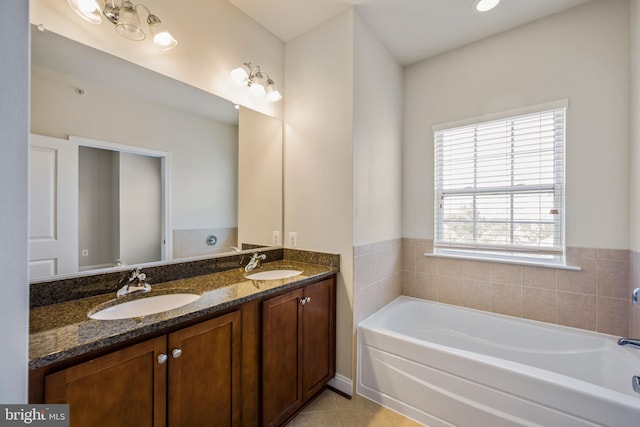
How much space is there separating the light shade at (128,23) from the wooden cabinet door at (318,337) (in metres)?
1.72

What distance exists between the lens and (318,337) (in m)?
1.85

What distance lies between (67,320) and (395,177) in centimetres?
241

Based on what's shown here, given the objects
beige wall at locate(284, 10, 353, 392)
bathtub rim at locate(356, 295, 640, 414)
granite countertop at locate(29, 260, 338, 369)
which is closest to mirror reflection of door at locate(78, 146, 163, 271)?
granite countertop at locate(29, 260, 338, 369)

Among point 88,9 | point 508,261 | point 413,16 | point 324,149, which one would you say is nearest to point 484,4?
point 413,16

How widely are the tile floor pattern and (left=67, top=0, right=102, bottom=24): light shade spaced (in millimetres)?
2455

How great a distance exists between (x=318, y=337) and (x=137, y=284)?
1.18 meters

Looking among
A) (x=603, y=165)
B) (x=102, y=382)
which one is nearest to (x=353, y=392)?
(x=102, y=382)

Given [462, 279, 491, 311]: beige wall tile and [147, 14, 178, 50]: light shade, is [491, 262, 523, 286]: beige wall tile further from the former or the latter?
[147, 14, 178, 50]: light shade

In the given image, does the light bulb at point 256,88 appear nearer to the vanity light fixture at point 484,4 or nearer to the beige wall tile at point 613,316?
the vanity light fixture at point 484,4

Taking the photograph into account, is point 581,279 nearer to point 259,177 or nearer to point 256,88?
point 259,177

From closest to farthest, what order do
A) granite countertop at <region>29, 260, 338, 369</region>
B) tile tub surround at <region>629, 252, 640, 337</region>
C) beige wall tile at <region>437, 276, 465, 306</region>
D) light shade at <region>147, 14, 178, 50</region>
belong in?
granite countertop at <region>29, 260, 338, 369</region>
light shade at <region>147, 14, 178, 50</region>
tile tub surround at <region>629, 252, 640, 337</region>
beige wall tile at <region>437, 276, 465, 306</region>

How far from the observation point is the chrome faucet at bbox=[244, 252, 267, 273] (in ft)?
6.22

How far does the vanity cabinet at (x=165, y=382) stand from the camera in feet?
2.81

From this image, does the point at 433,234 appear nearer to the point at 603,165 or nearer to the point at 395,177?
the point at 395,177
